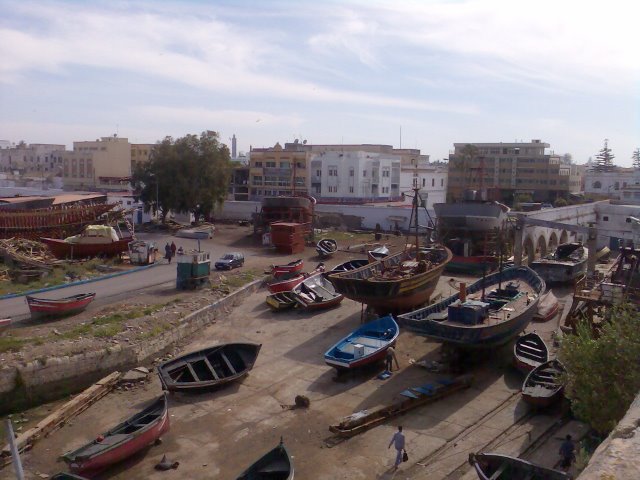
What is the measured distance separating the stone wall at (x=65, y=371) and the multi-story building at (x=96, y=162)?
2231 inches

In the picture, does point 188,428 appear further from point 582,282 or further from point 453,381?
point 582,282

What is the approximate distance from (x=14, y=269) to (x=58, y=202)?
1302cm

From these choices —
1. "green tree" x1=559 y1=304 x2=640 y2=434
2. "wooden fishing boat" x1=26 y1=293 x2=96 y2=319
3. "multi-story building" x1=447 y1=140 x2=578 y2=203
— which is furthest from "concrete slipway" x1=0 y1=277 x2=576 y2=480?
"multi-story building" x1=447 y1=140 x2=578 y2=203

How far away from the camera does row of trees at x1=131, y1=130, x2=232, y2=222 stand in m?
42.3

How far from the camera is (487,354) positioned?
725 inches

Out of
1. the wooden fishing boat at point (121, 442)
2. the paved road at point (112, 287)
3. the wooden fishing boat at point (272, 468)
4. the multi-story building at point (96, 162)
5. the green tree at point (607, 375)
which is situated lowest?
the wooden fishing boat at point (121, 442)

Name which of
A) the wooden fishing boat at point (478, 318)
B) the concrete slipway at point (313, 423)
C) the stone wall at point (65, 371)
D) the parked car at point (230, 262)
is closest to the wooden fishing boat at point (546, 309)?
the wooden fishing boat at point (478, 318)

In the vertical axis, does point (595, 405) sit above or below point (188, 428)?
above

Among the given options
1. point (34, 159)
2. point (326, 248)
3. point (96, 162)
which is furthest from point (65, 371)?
point (34, 159)

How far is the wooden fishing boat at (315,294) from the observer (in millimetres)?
24086

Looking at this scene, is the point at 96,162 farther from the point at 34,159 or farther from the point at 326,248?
the point at 326,248

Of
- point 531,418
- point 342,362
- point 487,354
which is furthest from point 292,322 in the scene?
point 531,418

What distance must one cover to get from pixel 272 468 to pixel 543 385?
313 inches

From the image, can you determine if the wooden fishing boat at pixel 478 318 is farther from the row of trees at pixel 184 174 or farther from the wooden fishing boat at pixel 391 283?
the row of trees at pixel 184 174
